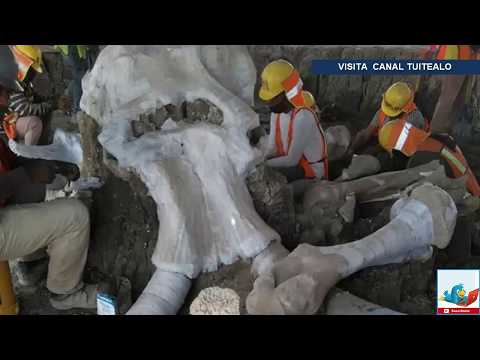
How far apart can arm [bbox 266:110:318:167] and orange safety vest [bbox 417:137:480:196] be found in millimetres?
371

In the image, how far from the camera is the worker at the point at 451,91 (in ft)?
6.05

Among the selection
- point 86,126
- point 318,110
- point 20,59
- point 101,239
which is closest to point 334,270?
point 318,110

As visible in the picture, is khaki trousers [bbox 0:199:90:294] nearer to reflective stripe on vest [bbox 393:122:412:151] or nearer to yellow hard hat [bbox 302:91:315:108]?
yellow hard hat [bbox 302:91:315:108]

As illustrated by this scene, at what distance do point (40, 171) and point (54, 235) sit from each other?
0.22m

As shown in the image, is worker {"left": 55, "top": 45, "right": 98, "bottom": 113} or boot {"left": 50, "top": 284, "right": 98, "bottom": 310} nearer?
worker {"left": 55, "top": 45, "right": 98, "bottom": 113}

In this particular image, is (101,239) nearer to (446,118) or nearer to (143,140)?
(143,140)

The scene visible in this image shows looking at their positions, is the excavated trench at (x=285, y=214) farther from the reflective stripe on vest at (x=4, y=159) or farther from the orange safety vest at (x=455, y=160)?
the reflective stripe on vest at (x=4, y=159)

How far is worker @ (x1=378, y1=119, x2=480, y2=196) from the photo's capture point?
6.34ft

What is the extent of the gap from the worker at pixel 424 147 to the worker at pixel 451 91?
0.04 meters

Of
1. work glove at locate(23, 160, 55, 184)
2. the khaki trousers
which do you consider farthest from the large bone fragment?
work glove at locate(23, 160, 55, 184)

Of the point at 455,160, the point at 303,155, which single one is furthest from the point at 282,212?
the point at 455,160

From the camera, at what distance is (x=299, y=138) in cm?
197

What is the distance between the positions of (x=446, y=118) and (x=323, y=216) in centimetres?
52

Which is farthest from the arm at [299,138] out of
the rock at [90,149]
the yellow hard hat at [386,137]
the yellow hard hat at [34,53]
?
the yellow hard hat at [34,53]
